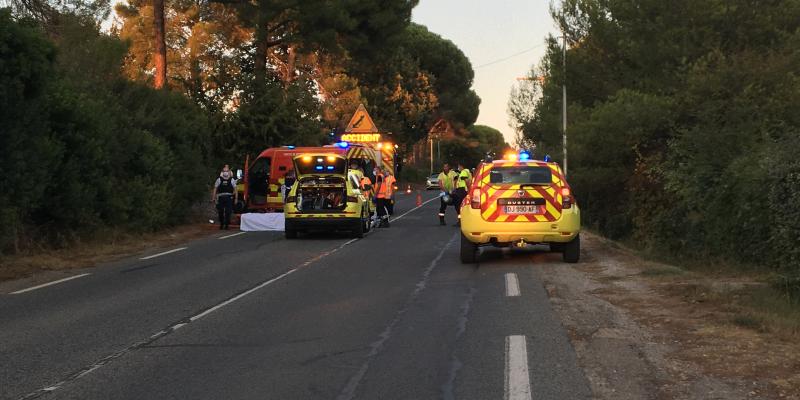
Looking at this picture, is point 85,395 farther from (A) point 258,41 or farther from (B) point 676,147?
(A) point 258,41

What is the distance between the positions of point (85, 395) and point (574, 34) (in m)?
25.9

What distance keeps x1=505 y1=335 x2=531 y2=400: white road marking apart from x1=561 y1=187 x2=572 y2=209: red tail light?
6.67 meters

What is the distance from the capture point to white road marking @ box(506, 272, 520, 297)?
440 inches

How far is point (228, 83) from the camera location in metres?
31.5

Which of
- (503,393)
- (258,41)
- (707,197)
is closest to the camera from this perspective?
(503,393)

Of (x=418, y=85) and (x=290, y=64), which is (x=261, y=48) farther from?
(x=418, y=85)

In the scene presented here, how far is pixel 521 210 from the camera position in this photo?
14.6 m

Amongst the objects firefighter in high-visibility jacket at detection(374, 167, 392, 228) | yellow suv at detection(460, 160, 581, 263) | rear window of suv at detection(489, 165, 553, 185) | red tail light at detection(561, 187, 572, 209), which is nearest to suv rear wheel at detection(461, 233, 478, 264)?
yellow suv at detection(460, 160, 581, 263)

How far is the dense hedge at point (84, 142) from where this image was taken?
15.1m

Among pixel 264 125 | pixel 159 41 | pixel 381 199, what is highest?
pixel 159 41

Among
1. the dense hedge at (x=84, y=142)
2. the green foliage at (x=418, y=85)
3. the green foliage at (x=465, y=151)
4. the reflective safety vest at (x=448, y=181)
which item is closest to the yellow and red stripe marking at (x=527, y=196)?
the dense hedge at (x=84, y=142)

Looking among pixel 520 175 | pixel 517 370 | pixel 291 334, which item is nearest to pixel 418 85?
pixel 520 175

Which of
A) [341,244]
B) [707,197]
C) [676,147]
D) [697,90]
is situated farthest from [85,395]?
[697,90]

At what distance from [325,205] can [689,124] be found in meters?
8.99
